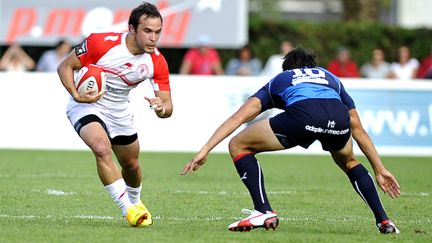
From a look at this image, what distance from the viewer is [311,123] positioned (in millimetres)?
8953

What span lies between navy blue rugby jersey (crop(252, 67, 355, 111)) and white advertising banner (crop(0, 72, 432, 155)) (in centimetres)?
1067

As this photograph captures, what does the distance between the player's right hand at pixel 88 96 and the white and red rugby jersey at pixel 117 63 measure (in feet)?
1.02

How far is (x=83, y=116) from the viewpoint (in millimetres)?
9812

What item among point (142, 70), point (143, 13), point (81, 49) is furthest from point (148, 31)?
point (81, 49)

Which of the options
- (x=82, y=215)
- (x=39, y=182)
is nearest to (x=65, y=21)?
(x=39, y=182)

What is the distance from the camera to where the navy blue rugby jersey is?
9.09 metres

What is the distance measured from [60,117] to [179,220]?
10.0 meters

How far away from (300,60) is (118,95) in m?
1.86

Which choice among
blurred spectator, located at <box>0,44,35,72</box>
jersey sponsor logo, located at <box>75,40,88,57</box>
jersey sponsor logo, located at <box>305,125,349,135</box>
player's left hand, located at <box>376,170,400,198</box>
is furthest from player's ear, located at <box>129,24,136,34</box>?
blurred spectator, located at <box>0,44,35,72</box>

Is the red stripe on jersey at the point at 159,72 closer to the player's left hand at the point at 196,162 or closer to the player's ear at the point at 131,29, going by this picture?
the player's ear at the point at 131,29

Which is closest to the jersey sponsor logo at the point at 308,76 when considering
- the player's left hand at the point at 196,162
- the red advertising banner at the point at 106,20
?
the player's left hand at the point at 196,162

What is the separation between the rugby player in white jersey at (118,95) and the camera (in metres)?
9.42

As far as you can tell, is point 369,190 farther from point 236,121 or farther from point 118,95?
point 118,95

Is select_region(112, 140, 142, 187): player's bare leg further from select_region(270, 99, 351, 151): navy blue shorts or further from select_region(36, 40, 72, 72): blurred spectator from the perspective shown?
select_region(36, 40, 72, 72): blurred spectator
